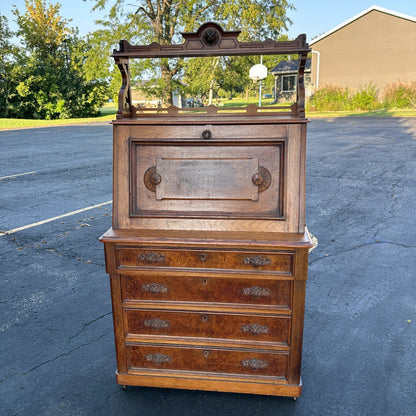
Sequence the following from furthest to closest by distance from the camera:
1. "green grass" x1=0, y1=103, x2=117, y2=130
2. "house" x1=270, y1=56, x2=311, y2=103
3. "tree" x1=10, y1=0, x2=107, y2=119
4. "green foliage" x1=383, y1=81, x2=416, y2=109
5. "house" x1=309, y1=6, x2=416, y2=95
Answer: "house" x1=270, y1=56, x2=311, y2=103 → "tree" x1=10, y1=0, x2=107, y2=119 → "house" x1=309, y1=6, x2=416, y2=95 → "green foliage" x1=383, y1=81, x2=416, y2=109 → "green grass" x1=0, y1=103, x2=117, y2=130

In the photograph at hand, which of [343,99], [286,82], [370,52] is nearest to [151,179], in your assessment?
[343,99]

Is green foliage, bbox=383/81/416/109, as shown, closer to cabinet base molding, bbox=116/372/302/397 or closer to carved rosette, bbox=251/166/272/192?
carved rosette, bbox=251/166/272/192

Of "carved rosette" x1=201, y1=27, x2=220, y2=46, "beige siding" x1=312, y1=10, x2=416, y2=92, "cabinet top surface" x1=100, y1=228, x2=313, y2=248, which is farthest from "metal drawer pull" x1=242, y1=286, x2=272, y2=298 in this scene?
"beige siding" x1=312, y1=10, x2=416, y2=92

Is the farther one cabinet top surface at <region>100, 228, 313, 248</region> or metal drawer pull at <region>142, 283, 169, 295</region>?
metal drawer pull at <region>142, 283, 169, 295</region>

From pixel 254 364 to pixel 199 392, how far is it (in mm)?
435

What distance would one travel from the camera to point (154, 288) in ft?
7.48

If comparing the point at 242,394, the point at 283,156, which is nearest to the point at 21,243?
the point at 242,394

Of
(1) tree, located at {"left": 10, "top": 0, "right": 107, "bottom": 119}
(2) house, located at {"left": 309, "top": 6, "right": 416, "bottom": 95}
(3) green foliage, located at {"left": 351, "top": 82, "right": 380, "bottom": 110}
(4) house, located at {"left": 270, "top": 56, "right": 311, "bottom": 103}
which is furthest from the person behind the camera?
(4) house, located at {"left": 270, "top": 56, "right": 311, "bottom": 103}

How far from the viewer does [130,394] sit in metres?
2.49

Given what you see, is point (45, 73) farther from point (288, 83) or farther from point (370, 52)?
point (370, 52)

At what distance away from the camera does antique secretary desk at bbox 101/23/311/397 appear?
212cm

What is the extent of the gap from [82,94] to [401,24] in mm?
25465

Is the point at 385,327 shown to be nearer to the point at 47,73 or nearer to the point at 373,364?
the point at 373,364

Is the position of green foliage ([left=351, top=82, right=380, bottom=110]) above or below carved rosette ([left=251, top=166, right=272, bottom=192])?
above
